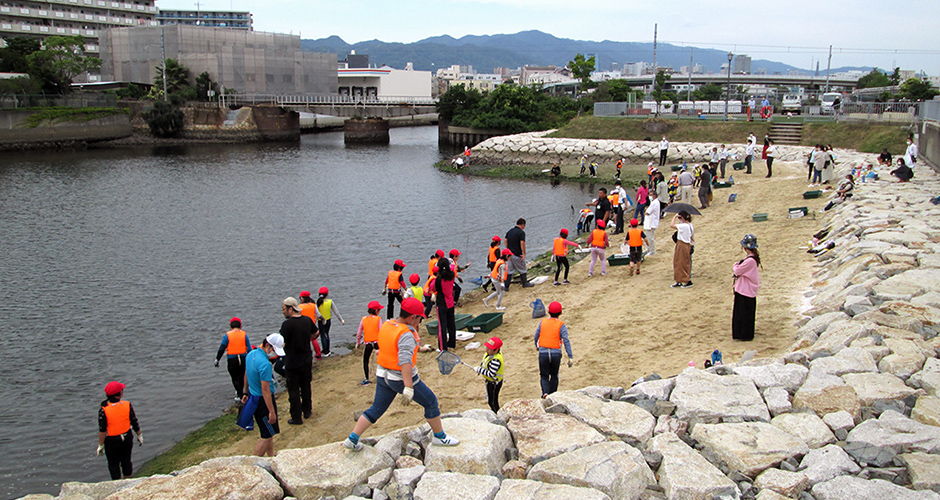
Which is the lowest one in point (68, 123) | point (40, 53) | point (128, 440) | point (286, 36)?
point (128, 440)

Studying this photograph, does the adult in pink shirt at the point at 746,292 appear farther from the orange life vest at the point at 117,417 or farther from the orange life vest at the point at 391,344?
the orange life vest at the point at 117,417

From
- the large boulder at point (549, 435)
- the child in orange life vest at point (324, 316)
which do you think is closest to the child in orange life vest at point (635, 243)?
the child in orange life vest at point (324, 316)

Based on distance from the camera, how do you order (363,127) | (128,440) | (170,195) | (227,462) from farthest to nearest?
(363,127) → (170,195) → (128,440) → (227,462)

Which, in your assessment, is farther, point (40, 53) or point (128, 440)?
point (40, 53)

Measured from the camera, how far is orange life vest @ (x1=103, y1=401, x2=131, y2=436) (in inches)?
332

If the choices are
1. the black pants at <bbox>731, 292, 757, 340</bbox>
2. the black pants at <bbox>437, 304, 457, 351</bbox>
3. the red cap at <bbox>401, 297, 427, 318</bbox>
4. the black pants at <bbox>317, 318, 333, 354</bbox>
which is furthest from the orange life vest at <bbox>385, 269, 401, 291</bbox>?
the red cap at <bbox>401, 297, 427, 318</bbox>

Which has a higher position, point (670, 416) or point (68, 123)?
point (68, 123)

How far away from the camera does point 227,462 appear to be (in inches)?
279

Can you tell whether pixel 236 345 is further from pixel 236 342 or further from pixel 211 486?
pixel 211 486

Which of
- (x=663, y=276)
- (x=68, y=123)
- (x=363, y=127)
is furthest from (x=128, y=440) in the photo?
(x=363, y=127)

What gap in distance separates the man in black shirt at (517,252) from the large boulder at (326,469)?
9.69m

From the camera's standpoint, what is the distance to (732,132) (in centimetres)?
4650

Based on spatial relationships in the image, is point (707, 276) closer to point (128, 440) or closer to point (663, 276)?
point (663, 276)

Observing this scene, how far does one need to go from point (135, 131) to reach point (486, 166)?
50.3m
